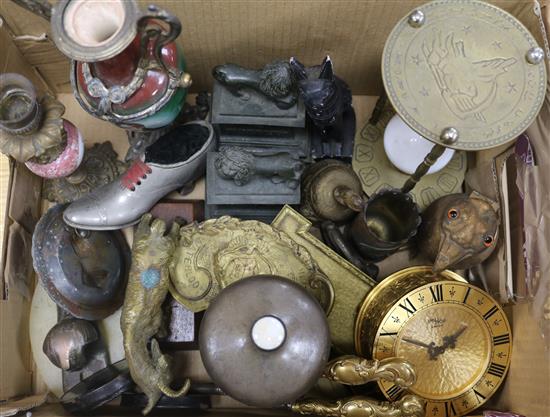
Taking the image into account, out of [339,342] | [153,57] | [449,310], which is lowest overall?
[339,342]

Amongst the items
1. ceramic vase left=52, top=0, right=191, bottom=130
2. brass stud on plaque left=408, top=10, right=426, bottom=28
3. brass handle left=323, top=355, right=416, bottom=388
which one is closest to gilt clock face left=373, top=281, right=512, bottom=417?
brass handle left=323, top=355, right=416, bottom=388

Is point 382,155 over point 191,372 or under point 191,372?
over

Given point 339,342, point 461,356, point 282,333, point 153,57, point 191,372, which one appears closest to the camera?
point 282,333

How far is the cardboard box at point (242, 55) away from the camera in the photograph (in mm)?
1064

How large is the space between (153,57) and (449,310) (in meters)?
0.80

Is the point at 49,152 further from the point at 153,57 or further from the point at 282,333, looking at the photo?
the point at 282,333

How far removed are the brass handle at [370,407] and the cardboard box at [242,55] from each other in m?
0.25

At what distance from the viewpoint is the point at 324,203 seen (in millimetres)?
1188

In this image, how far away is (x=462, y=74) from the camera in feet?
3.09

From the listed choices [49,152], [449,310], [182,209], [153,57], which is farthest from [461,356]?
[49,152]

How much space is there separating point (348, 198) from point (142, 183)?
473 millimetres

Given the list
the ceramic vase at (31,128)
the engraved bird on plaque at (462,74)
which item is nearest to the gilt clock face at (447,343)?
the engraved bird on plaque at (462,74)

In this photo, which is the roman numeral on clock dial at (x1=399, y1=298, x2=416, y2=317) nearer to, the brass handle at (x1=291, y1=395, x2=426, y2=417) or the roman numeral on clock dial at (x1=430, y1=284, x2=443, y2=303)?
the roman numeral on clock dial at (x1=430, y1=284, x2=443, y2=303)

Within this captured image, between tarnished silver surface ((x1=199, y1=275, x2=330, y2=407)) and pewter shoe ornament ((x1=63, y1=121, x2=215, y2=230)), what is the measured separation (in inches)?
15.9
